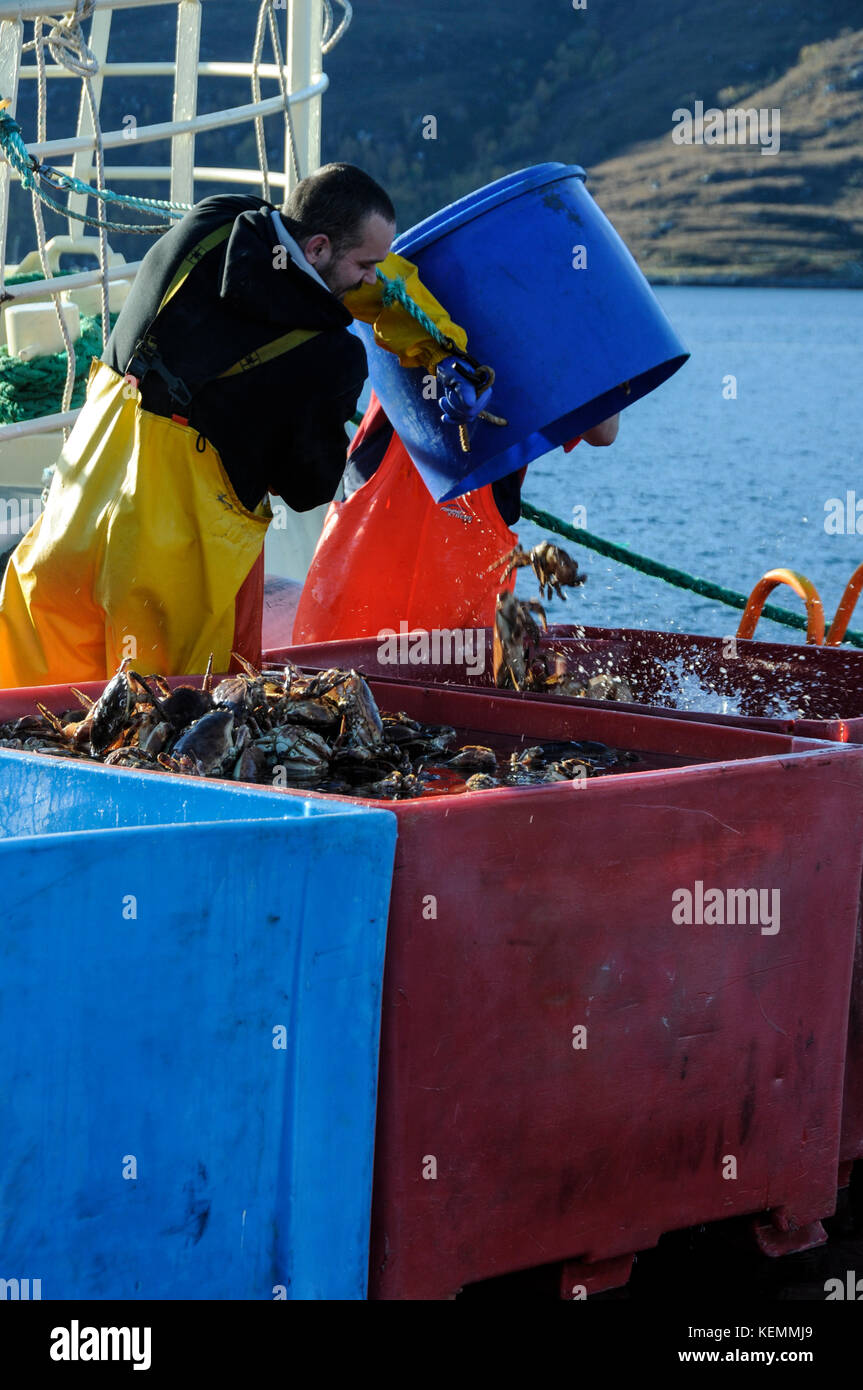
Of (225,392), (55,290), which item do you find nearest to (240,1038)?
(225,392)

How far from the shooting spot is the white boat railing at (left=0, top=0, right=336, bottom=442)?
20.7ft

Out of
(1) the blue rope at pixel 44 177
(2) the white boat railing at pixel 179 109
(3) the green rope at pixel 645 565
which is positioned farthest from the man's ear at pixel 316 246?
(3) the green rope at pixel 645 565

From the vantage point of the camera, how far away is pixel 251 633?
14.3 feet

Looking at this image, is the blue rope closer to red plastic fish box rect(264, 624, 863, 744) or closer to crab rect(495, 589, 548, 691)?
red plastic fish box rect(264, 624, 863, 744)

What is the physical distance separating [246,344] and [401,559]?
1.68 meters

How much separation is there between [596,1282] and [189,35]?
7.81 meters

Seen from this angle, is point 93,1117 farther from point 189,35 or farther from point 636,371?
point 189,35

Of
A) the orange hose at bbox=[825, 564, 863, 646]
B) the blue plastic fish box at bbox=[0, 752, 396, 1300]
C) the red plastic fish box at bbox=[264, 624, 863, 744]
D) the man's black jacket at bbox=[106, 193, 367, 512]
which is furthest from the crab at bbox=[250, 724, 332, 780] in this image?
the orange hose at bbox=[825, 564, 863, 646]

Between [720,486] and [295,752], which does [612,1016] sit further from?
[720,486]

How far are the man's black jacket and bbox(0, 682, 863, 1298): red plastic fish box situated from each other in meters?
1.48

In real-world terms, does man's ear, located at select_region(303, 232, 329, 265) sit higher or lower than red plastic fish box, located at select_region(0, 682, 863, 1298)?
higher

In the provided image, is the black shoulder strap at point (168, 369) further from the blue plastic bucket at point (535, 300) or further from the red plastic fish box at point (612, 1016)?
the red plastic fish box at point (612, 1016)

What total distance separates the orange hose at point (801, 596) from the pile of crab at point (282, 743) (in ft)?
5.21

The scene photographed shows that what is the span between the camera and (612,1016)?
9.16 feet
